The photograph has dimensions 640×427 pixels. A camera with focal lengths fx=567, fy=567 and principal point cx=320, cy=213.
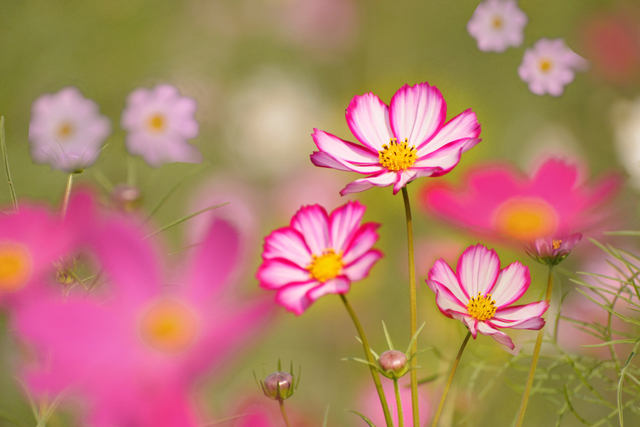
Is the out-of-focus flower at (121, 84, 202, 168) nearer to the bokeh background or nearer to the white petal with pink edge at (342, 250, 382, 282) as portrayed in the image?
the white petal with pink edge at (342, 250, 382, 282)

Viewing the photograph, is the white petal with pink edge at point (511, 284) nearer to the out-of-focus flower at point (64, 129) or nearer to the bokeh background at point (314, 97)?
the out-of-focus flower at point (64, 129)

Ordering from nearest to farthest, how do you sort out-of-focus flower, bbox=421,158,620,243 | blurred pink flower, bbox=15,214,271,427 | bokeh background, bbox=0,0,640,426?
1. blurred pink flower, bbox=15,214,271,427
2. out-of-focus flower, bbox=421,158,620,243
3. bokeh background, bbox=0,0,640,426

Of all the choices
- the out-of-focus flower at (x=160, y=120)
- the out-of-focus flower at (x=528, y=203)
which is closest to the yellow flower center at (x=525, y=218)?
the out-of-focus flower at (x=528, y=203)

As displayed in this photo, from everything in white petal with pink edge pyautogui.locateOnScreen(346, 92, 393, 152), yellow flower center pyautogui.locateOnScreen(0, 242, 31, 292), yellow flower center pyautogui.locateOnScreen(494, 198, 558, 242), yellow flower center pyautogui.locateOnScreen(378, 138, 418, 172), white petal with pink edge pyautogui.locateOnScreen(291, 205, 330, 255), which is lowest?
yellow flower center pyautogui.locateOnScreen(494, 198, 558, 242)

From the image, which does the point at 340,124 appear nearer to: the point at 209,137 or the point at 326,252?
the point at 209,137

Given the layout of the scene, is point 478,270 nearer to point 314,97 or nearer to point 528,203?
point 528,203

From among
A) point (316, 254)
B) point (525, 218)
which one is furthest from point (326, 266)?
point (525, 218)

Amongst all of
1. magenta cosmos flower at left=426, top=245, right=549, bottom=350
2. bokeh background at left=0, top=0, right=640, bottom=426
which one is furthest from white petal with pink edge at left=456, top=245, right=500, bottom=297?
bokeh background at left=0, top=0, right=640, bottom=426

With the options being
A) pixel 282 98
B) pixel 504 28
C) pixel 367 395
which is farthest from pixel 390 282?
pixel 504 28
